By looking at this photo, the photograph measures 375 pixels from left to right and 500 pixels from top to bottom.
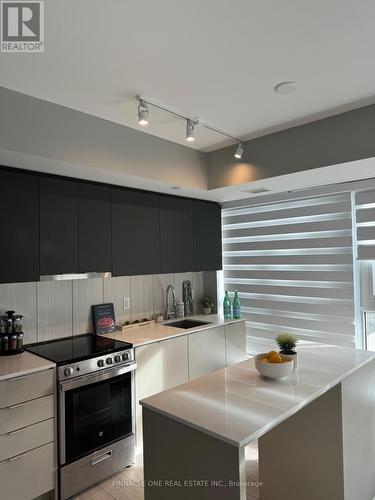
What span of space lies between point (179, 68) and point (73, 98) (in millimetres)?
749

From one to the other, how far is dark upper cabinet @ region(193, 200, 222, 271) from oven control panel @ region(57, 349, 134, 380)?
137cm

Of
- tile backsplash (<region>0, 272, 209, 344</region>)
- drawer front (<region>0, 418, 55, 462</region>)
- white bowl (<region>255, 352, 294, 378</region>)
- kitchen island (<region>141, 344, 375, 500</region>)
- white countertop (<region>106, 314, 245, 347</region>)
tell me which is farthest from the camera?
white countertop (<region>106, 314, 245, 347</region>)

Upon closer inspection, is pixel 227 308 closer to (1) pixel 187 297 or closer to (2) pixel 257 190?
(1) pixel 187 297

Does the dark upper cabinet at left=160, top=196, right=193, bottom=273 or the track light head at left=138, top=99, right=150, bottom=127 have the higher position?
the track light head at left=138, top=99, right=150, bottom=127

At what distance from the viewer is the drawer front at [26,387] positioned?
1.99 m

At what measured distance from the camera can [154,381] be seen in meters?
2.85

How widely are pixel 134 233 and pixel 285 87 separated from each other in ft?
5.70

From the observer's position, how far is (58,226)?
8.36ft

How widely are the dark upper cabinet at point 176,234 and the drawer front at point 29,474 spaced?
69.7 inches

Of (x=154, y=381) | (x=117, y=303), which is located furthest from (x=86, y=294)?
(x=154, y=381)

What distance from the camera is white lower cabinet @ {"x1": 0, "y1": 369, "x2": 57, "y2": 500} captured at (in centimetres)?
199

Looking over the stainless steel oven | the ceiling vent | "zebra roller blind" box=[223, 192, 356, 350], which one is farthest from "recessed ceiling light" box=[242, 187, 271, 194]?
the stainless steel oven

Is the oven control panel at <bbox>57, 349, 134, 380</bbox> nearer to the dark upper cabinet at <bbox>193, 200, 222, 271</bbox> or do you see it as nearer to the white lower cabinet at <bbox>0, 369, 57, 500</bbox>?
the white lower cabinet at <bbox>0, 369, 57, 500</bbox>

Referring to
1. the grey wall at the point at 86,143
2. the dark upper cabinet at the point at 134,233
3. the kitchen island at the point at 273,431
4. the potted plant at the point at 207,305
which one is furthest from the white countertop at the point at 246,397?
the potted plant at the point at 207,305
